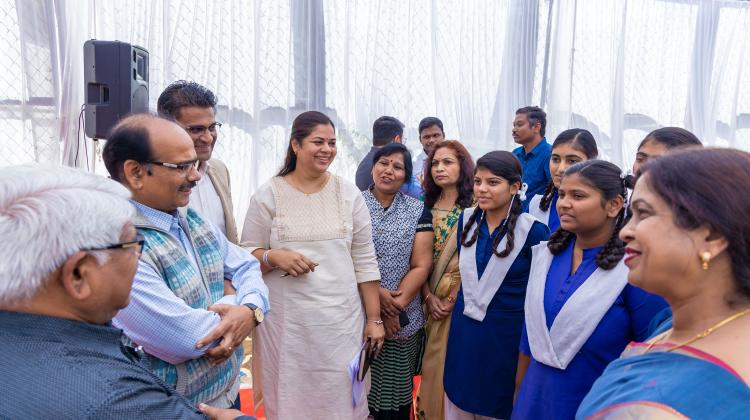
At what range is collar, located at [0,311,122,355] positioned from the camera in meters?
0.79

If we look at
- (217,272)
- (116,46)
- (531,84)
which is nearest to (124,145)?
(217,272)

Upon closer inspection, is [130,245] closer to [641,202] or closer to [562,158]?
[641,202]

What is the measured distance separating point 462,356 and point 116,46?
2.42 metres

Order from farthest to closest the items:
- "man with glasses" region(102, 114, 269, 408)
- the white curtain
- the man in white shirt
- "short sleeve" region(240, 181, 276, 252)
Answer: the man in white shirt < the white curtain < "short sleeve" region(240, 181, 276, 252) < "man with glasses" region(102, 114, 269, 408)

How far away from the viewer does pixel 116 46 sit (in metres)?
2.87

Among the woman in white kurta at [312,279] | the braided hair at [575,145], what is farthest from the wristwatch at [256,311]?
the braided hair at [575,145]

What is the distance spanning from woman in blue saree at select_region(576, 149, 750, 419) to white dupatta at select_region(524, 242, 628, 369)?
59cm

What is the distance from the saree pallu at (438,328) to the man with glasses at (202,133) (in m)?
0.99

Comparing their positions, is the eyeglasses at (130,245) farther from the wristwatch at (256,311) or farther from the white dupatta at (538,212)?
the white dupatta at (538,212)

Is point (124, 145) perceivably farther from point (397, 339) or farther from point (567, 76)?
point (567, 76)

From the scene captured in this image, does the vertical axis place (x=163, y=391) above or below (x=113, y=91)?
below

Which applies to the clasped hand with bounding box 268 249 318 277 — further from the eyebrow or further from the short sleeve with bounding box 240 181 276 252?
the eyebrow

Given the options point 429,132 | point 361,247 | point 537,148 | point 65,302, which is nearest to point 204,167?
point 361,247

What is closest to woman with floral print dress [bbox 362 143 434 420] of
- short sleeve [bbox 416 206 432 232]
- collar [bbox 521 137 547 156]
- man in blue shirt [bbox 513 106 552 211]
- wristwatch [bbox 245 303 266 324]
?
short sleeve [bbox 416 206 432 232]
